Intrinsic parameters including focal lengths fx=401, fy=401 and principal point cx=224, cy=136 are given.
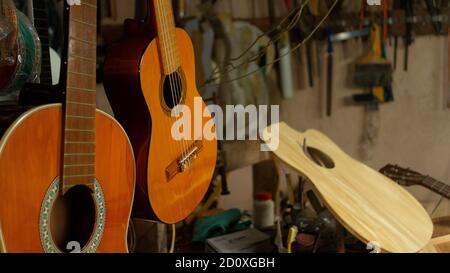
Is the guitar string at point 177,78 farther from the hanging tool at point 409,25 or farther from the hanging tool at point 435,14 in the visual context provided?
the hanging tool at point 409,25

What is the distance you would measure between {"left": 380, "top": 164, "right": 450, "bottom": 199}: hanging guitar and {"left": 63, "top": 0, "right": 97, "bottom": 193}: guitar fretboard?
0.75 metres

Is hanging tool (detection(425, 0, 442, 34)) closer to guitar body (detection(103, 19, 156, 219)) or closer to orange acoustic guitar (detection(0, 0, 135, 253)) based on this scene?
guitar body (detection(103, 19, 156, 219))

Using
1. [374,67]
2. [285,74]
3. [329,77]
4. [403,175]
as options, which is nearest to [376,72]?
[374,67]

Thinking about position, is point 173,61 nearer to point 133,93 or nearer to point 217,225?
point 133,93

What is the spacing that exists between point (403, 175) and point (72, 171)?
2.74 feet

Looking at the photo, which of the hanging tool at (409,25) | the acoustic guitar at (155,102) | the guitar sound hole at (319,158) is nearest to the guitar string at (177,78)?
the acoustic guitar at (155,102)

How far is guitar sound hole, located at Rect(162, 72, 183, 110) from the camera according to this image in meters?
0.77

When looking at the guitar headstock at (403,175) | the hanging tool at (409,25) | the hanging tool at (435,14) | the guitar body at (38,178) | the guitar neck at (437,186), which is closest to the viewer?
the guitar body at (38,178)

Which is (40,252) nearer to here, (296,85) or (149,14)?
(149,14)

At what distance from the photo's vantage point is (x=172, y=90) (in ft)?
2.57

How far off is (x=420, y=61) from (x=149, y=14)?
107 cm

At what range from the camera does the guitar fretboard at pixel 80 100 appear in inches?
21.8

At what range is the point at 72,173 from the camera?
56 cm

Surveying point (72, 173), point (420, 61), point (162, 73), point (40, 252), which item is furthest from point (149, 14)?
point (420, 61)
